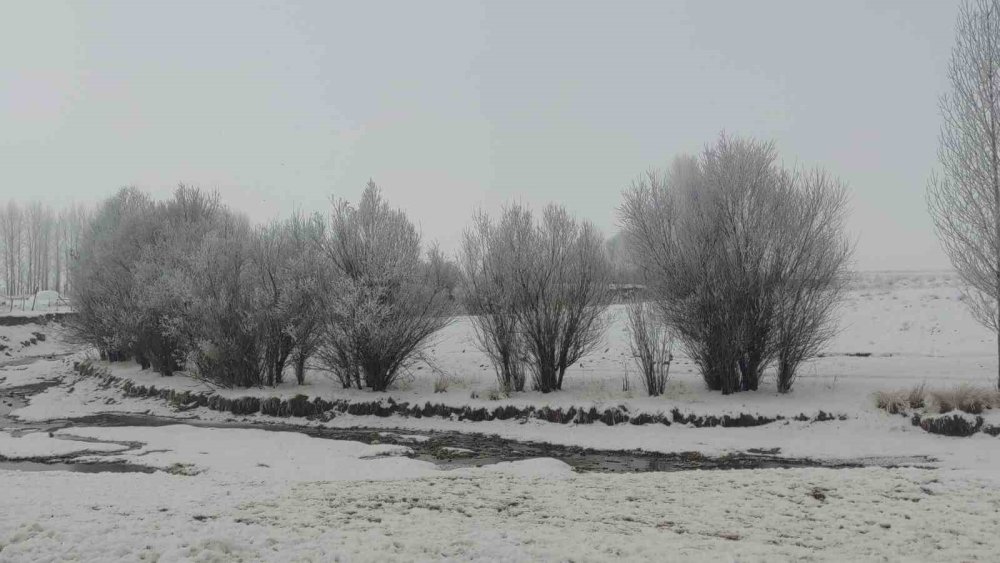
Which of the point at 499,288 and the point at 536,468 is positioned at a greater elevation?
the point at 499,288

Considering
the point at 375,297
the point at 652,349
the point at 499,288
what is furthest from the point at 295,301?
the point at 652,349

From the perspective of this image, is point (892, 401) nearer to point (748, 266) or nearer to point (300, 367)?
point (748, 266)

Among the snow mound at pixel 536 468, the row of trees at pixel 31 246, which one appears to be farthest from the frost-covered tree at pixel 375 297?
the row of trees at pixel 31 246

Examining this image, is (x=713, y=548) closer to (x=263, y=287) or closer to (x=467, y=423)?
(x=467, y=423)

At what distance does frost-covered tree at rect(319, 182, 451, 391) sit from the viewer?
18.5 meters

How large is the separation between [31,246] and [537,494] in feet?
326

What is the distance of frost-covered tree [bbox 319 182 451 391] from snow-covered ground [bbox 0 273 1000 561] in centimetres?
249

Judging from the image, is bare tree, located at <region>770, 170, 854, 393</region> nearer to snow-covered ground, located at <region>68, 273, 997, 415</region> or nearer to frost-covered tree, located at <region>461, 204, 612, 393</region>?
snow-covered ground, located at <region>68, 273, 997, 415</region>

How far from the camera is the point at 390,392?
18828 millimetres

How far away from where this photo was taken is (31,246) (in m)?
82.1

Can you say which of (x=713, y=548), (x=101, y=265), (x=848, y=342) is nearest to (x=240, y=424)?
(x=713, y=548)

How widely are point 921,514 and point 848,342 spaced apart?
64.8ft

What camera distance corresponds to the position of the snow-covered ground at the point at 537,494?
5.06m

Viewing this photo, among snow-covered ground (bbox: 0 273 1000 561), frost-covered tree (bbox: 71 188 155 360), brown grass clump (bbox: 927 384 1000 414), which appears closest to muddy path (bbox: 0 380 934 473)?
snow-covered ground (bbox: 0 273 1000 561)
